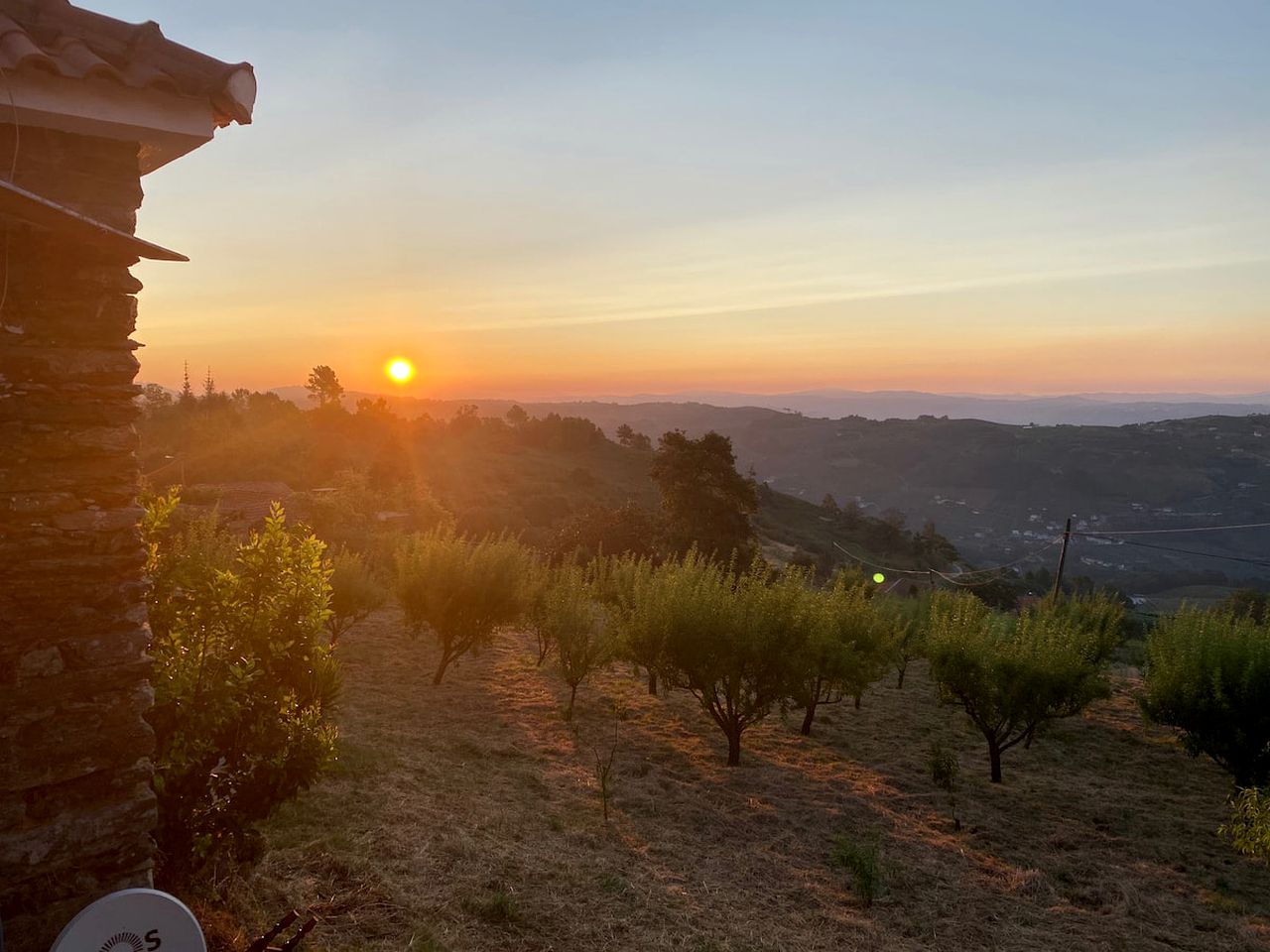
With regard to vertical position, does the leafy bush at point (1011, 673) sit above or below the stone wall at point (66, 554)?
below

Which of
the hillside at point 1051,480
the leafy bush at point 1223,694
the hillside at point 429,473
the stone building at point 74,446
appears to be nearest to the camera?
the stone building at point 74,446

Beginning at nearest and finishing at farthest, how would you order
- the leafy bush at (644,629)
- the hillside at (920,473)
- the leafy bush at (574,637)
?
the leafy bush at (644,629) → the leafy bush at (574,637) → the hillside at (920,473)

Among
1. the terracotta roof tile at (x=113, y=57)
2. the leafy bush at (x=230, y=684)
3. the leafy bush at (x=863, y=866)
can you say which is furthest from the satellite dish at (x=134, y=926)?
the leafy bush at (x=863, y=866)

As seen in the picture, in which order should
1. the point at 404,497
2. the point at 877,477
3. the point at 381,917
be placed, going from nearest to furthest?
1. the point at 381,917
2. the point at 404,497
3. the point at 877,477

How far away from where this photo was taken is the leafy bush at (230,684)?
202 inches

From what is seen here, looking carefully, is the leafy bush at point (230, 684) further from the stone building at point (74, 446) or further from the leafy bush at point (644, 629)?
the leafy bush at point (644, 629)

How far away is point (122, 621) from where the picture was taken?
13.3 ft

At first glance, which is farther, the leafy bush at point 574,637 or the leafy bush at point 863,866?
the leafy bush at point 574,637

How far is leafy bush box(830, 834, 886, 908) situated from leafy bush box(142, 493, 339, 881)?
624 centimetres

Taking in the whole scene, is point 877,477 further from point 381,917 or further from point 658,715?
point 381,917

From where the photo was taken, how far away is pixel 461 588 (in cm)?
1392

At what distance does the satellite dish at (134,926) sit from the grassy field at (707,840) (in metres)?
1.90

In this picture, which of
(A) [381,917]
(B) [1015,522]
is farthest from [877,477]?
(A) [381,917]

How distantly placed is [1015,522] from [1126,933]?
374 ft
